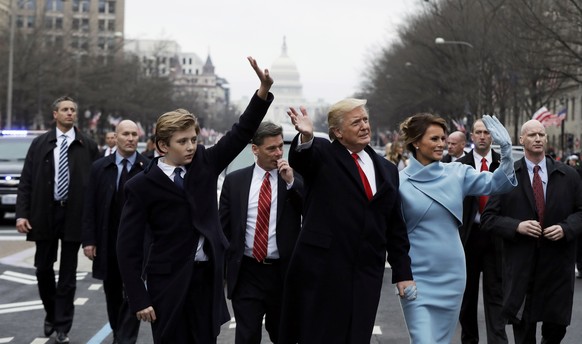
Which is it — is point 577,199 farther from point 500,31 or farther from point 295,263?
point 500,31

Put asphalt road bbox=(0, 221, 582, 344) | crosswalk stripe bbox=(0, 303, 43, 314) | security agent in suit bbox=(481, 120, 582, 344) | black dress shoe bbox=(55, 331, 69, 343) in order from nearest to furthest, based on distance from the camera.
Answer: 1. security agent in suit bbox=(481, 120, 582, 344)
2. black dress shoe bbox=(55, 331, 69, 343)
3. asphalt road bbox=(0, 221, 582, 344)
4. crosswalk stripe bbox=(0, 303, 43, 314)

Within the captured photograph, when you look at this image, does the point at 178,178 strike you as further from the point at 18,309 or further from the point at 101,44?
the point at 101,44

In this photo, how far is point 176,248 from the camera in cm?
607

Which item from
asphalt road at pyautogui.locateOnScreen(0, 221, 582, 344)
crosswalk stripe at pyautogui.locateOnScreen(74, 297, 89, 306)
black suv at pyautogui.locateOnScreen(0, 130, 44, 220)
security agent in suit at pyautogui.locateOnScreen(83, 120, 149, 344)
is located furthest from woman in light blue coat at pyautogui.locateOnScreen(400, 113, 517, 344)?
black suv at pyautogui.locateOnScreen(0, 130, 44, 220)

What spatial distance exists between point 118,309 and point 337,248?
3549mm

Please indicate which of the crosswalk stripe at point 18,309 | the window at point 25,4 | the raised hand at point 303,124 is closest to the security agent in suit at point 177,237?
the raised hand at point 303,124

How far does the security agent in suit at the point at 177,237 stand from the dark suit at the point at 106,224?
2.95m

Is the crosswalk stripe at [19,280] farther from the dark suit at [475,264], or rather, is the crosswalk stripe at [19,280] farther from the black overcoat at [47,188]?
the dark suit at [475,264]

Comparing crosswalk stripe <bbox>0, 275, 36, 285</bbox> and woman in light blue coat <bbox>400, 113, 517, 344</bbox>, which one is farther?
crosswalk stripe <bbox>0, 275, 36, 285</bbox>

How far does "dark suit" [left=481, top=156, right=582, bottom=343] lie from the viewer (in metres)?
8.30

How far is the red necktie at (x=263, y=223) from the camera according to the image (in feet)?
24.5

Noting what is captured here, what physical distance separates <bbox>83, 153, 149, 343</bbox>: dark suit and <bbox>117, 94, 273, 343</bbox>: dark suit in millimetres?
2942

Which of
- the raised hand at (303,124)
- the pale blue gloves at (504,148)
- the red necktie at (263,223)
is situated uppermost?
the raised hand at (303,124)

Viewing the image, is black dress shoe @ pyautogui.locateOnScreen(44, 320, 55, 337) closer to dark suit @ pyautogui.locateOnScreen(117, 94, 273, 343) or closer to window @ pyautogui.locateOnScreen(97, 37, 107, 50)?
dark suit @ pyautogui.locateOnScreen(117, 94, 273, 343)
